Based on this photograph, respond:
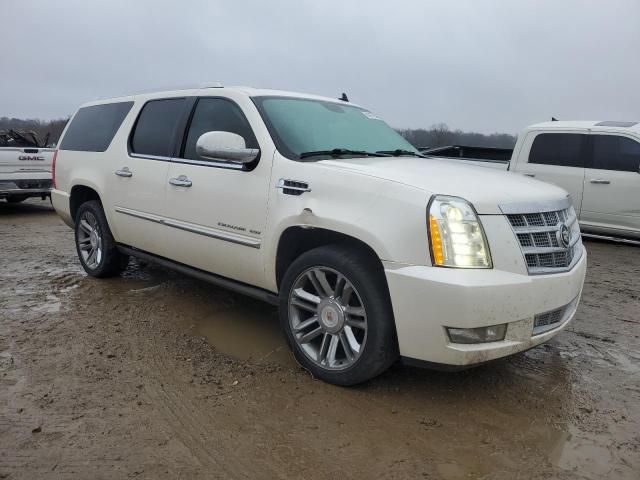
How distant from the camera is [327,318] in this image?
10.5 feet

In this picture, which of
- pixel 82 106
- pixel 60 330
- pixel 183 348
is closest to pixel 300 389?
pixel 183 348

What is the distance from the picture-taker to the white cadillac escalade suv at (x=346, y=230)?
108 inches

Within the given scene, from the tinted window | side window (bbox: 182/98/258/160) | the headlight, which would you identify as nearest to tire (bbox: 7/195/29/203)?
the tinted window

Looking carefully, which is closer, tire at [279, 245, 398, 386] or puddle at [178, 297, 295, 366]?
tire at [279, 245, 398, 386]

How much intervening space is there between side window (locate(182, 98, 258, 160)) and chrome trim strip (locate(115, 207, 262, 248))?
1.73ft

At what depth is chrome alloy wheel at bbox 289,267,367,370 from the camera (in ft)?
10.2

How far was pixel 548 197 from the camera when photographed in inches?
124

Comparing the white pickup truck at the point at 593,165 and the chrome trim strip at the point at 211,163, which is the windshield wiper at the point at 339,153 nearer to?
the chrome trim strip at the point at 211,163

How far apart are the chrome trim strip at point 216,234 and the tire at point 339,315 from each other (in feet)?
1.29

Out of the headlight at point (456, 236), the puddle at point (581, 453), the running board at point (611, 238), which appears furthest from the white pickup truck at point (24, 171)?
the puddle at point (581, 453)

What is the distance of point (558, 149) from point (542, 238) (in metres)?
6.23

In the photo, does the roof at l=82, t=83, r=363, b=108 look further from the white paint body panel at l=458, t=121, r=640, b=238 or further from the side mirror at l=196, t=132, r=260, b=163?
the white paint body panel at l=458, t=121, r=640, b=238

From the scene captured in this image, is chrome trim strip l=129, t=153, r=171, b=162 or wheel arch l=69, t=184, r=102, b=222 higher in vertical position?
chrome trim strip l=129, t=153, r=171, b=162

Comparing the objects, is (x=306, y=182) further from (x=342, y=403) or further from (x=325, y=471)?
(x=325, y=471)
